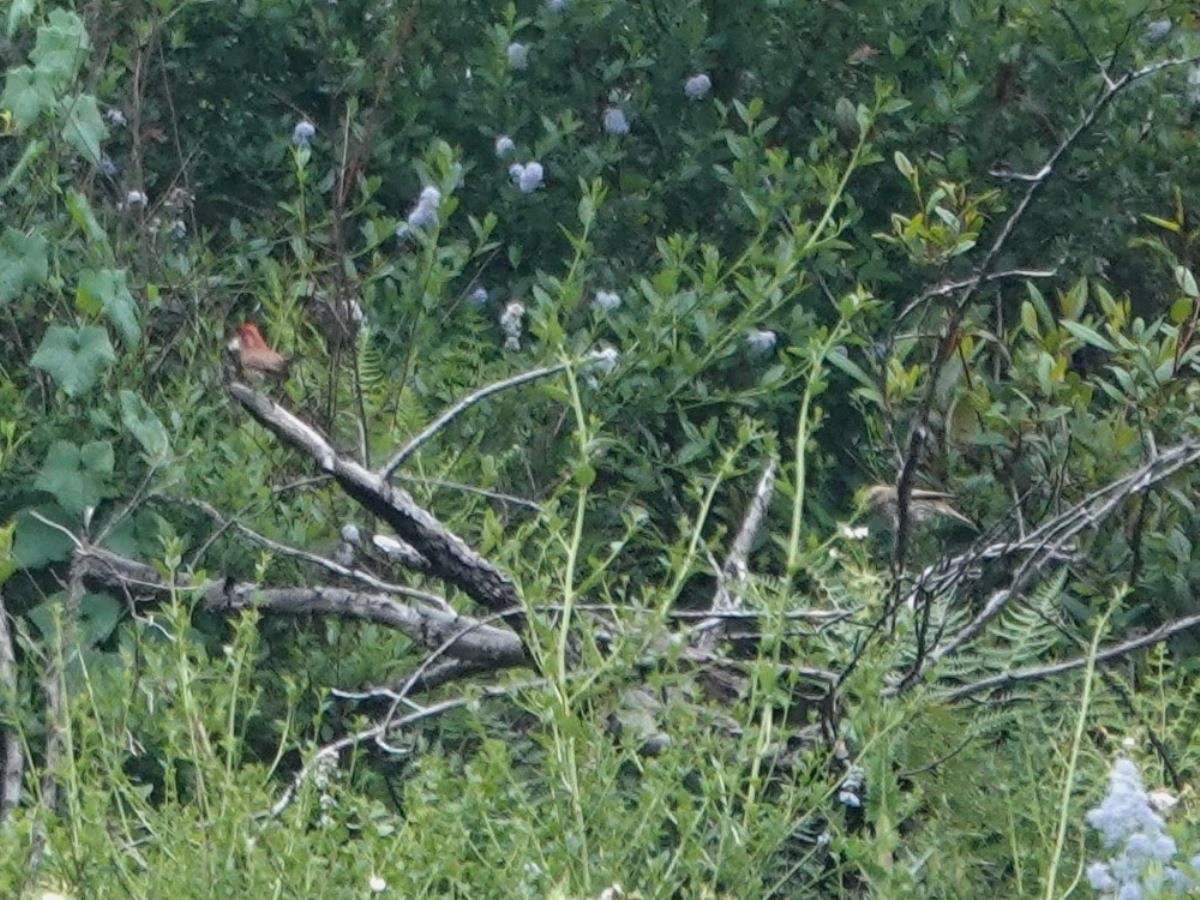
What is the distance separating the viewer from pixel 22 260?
3.88 metres

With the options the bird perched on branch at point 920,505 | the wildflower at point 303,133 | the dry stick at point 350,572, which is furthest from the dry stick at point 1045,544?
the wildflower at point 303,133

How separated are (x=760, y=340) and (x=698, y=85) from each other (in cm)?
66

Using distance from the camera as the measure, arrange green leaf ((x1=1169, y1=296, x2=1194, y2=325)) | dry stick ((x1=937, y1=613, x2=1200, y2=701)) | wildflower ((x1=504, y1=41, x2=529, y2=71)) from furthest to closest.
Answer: wildflower ((x1=504, y1=41, x2=529, y2=71)) → green leaf ((x1=1169, y1=296, x2=1194, y2=325)) → dry stick ((x1=937, y1=613, x2=1200, y2=701))

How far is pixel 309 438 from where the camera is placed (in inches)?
130

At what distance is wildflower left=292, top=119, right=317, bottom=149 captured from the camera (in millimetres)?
4723

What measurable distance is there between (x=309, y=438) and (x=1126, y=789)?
1.56m

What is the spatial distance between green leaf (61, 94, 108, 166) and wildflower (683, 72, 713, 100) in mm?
1241

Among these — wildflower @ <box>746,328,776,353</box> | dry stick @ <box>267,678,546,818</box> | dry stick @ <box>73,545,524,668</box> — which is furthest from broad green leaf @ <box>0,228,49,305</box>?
wildflower @ <box>746,328,776,353</box>

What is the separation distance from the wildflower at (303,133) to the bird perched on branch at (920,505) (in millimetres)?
1649

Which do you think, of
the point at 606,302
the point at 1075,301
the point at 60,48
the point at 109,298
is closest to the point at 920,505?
the point at 1075,301

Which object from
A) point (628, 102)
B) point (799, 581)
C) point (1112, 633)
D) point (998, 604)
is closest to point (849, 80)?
point (628, 102)

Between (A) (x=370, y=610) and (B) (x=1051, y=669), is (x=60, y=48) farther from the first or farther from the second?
(B) (x=1051, y=669)

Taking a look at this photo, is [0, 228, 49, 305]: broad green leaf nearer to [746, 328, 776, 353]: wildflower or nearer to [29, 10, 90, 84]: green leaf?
[29, 10, 90, 84]: green leaf

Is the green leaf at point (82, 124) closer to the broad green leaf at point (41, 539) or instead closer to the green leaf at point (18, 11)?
the green leaf at point (18, 11)
